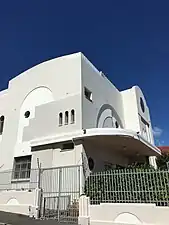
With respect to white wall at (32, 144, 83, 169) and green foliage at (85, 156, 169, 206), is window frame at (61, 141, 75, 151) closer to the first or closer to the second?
white wall at (32, 144, 83, 169)

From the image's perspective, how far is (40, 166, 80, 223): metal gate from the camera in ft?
38.6

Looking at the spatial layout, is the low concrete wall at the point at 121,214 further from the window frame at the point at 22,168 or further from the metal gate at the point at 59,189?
the window frame at the point at 22,168

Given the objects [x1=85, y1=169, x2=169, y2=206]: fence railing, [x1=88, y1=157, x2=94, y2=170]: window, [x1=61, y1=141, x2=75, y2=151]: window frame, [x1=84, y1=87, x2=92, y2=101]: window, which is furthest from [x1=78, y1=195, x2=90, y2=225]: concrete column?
[x1=84, y1=87, x2=92, y2=101]: window

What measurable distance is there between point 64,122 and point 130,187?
7.77 meters

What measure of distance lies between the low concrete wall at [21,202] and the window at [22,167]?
328 centimetres

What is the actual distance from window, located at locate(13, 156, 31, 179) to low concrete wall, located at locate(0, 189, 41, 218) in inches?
129

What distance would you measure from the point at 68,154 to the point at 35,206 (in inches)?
161

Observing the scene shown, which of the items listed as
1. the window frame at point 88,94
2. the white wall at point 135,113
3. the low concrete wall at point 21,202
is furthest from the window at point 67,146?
the white wall at point 135,113

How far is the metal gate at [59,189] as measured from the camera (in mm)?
11760

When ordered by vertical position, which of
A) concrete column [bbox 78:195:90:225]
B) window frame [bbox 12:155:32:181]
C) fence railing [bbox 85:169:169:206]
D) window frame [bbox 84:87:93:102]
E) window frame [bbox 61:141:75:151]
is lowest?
concrete column [bbox 78:195:90:225]

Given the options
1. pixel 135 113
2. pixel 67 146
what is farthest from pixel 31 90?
pixel 135 113

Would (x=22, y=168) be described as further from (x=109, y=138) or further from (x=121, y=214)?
(x=121, y=214)

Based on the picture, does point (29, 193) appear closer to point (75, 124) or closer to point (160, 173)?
point (75, 124)

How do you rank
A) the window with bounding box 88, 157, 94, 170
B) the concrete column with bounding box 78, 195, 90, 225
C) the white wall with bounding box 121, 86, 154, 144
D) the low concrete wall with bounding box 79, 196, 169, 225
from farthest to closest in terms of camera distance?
the white wall with bounding box 121, 86, 154, 144, the window with bounding box 88, 157, 94, 170, the concrete column with bounding box 78, 195, 90, 225, the low concrete wall with bounding box 79, 196, 169, 225
